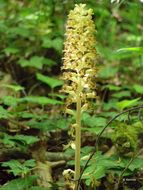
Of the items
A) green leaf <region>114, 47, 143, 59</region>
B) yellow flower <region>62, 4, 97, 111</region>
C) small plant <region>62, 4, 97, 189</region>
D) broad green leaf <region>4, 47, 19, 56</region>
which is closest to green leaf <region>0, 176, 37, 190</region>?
small plant <region>62, 4, 97, 189</region>

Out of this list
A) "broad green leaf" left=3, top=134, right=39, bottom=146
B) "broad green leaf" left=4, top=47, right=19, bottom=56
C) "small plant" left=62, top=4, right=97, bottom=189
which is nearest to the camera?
"small plant" left=62, top=4, right=97, bottom=189

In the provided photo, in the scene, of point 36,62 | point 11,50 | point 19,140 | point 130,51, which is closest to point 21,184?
point 19,140

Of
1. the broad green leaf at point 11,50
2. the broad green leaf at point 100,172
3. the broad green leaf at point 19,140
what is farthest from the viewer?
the broad green leaf at point 11,50

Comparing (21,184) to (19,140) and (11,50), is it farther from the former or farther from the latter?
(11,50)

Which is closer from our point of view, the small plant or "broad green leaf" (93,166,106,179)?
the small plant

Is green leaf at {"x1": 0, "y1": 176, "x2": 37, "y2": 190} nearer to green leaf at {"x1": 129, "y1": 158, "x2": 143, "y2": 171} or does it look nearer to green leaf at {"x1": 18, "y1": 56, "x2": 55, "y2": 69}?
green leaf at {"x1": 129, "y1": 158, "x2": 143, "y2": 171}

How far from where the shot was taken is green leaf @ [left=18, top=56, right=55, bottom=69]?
14.1 feet

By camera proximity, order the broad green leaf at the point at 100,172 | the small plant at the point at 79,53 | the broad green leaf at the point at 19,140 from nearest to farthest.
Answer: the small plant at the point at 79,53
the broad green leaf at the point at 100,172
the broad green leaf at the point at 19,140

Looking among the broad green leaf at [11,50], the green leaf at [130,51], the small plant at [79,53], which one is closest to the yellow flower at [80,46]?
the small plant at [79,53]

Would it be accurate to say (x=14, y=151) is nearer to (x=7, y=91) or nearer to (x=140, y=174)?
(x=140, y=174)

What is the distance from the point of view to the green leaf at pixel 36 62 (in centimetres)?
431

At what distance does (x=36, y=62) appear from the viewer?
14.4 ft

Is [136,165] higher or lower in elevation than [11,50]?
lower

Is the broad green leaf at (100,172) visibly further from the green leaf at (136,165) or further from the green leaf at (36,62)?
the green leaf at (36,62)
